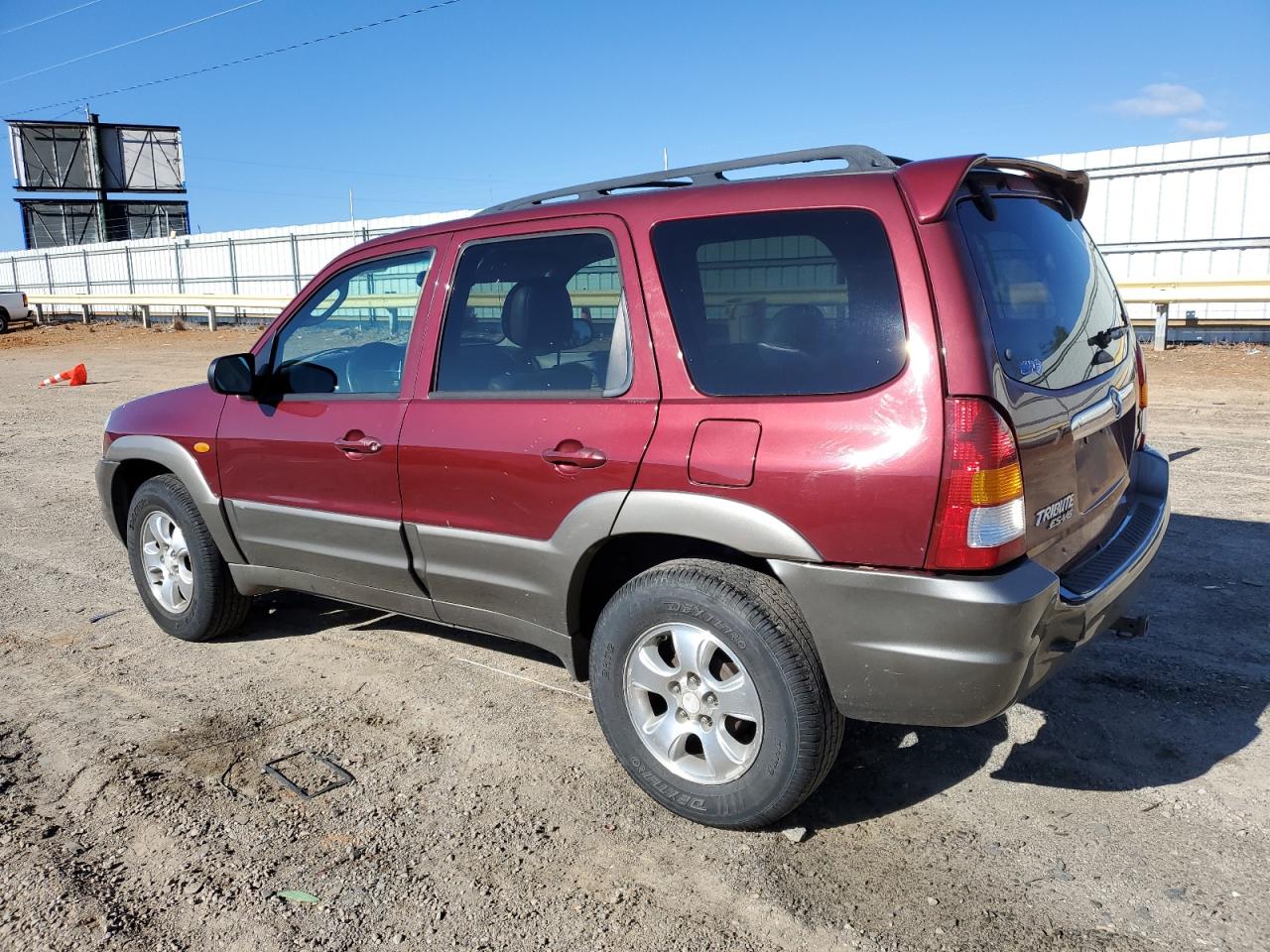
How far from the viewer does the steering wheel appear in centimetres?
397

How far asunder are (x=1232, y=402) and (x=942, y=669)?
32.9 feet

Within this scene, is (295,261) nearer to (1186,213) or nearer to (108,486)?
(1186,213)

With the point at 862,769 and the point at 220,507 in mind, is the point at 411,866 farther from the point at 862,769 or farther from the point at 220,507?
→ the point at 220,507

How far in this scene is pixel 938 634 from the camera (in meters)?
2.67

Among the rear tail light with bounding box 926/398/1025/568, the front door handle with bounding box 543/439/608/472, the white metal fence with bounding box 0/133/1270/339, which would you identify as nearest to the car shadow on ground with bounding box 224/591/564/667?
the front door handle with bounding box 543/439/608/472

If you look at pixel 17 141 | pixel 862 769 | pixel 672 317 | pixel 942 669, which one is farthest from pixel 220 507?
pixel 17 141

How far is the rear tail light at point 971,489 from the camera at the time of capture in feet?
8.57

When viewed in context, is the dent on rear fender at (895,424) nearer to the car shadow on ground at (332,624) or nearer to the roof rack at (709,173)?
the roof rack at (709,173)

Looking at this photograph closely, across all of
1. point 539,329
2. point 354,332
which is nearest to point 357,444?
point 354,332

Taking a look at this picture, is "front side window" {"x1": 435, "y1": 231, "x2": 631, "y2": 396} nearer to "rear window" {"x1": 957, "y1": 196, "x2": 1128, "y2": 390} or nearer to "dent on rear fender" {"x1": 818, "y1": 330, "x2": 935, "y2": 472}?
"dent on rear fender" {"x1": 818, "y1": 330, "x2": 935, "y2": 472}

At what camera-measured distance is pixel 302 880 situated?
290 cm

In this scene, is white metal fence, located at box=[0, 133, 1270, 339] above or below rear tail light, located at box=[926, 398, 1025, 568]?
above

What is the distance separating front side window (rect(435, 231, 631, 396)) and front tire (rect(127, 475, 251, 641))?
170cm

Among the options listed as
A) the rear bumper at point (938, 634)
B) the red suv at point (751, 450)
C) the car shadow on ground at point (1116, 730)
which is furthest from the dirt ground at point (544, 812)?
the rear bumper at point (938, 634)
